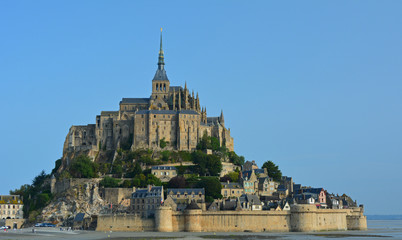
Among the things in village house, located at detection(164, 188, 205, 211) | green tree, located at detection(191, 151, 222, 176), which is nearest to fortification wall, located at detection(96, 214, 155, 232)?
village house, located at detection(164, 188, 205, 211)

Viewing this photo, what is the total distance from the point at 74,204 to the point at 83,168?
8.98 meters

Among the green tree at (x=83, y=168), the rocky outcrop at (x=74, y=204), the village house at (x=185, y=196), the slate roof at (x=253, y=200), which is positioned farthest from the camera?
the green tree at (x=83, y=168)

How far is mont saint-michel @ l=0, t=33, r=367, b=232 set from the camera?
7419 cm

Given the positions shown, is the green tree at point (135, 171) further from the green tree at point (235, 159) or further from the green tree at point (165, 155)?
the green tree at point (235, 159)

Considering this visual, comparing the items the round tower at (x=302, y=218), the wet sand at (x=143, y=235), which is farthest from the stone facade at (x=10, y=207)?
the round tower at (x=302, y=218)

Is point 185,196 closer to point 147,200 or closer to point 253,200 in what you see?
point 147,200

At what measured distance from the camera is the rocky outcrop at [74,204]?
8125 cm

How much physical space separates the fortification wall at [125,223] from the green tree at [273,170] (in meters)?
30.2

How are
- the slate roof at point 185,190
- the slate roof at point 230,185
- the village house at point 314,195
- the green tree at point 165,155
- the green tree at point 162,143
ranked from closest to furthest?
the slate roof at point 185,190
the village house at point 314,195
the slate roof at point 230,185
the green tree at point 165,155
the green tree at point 162,143

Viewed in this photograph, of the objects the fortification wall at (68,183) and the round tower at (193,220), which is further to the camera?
the fortification wall at (68,183)

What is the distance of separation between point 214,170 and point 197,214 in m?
18.2

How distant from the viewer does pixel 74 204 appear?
8244 cm

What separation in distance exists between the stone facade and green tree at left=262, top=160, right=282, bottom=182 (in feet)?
133

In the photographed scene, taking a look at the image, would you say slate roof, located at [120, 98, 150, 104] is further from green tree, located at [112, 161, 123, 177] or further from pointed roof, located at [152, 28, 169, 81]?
green tree, located at [112, 161, 123, 177]
